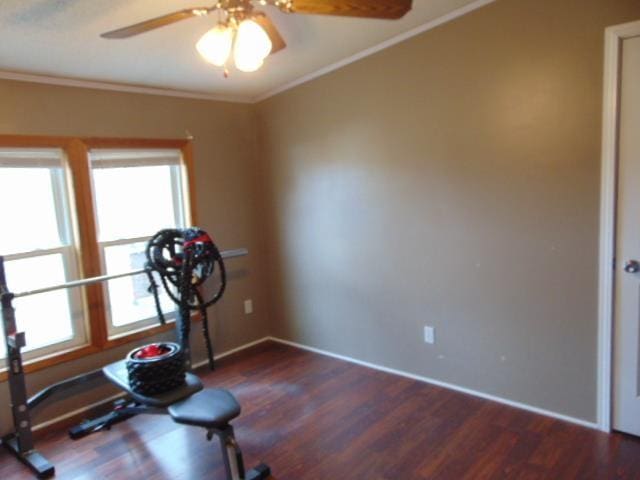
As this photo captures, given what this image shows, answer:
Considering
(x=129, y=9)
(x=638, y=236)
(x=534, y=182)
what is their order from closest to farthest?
(x=129, y=9)
(x=638, y=236)
(x=534, y=182)

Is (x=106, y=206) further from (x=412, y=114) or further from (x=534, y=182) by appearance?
(x=534, y=182)

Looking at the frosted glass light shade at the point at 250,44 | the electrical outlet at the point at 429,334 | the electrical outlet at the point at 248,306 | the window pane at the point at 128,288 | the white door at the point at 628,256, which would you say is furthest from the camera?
the electrical outlet at the point at 248,306

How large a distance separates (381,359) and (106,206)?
2.34 metres

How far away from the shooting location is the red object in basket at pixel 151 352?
2.61m

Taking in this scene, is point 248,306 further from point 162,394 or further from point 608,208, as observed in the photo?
point 608,208

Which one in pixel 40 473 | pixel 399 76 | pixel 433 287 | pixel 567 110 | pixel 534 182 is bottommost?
pixel 40 473

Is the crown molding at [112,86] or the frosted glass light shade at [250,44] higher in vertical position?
the crown molding at [112,86]

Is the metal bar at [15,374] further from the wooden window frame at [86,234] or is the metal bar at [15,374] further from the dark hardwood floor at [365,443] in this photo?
the wooden window frame at [86,234]

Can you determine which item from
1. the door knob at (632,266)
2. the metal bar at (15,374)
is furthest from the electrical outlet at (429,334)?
the metal bar at (15,374)

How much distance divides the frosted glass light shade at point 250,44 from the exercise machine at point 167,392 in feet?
4.83

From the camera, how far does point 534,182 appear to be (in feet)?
8.74

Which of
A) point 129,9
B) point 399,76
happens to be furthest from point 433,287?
point 129,9

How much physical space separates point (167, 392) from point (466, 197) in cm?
213

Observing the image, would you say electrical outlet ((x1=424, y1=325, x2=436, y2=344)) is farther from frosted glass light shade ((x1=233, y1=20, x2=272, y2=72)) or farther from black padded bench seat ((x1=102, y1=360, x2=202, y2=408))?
frosted glass light shade ((x1=233, y1=20, x2=272, y2=72))
